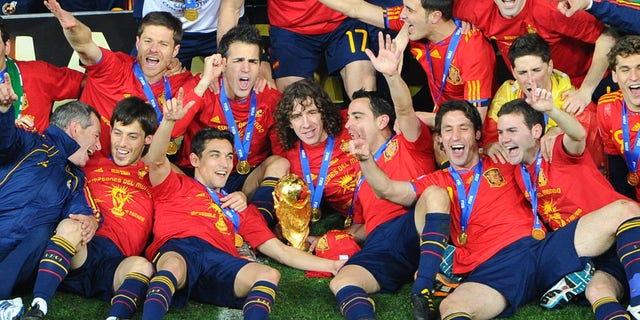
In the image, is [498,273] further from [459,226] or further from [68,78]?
[68,78]

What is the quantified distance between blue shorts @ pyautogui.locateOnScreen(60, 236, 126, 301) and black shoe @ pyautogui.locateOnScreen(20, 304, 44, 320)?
21.7 inches

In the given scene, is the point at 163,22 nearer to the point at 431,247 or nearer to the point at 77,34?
the point at 77,34

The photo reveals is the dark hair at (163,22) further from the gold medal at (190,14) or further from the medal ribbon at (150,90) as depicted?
the gold medal at (190,14)

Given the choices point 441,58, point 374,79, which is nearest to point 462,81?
point 441,58

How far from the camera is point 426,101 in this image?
877cm

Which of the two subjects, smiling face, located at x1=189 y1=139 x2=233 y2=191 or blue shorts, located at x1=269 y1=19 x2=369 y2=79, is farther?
blue shorts, located at x1=269 y1=19 x2=369 y2=79

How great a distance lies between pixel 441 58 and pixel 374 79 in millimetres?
721

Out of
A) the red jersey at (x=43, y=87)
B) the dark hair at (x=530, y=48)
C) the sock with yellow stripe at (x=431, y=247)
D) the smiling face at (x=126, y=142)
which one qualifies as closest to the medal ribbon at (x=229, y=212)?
the smiling face at (x=126, y=142)

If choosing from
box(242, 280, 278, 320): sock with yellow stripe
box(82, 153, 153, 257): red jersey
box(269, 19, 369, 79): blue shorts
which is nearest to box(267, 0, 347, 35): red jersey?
box(269, 19, 369, 79): blue shorts

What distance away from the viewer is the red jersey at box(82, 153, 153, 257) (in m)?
6.89

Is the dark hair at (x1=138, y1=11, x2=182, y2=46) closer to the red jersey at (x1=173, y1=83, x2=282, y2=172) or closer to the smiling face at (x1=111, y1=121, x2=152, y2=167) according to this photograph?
the red jersey at (x1=173, y1=83, x2=282, y2=172)

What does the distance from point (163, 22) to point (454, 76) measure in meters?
2.01

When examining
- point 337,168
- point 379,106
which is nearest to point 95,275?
point 337,168

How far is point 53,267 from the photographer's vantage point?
6.25 metres
